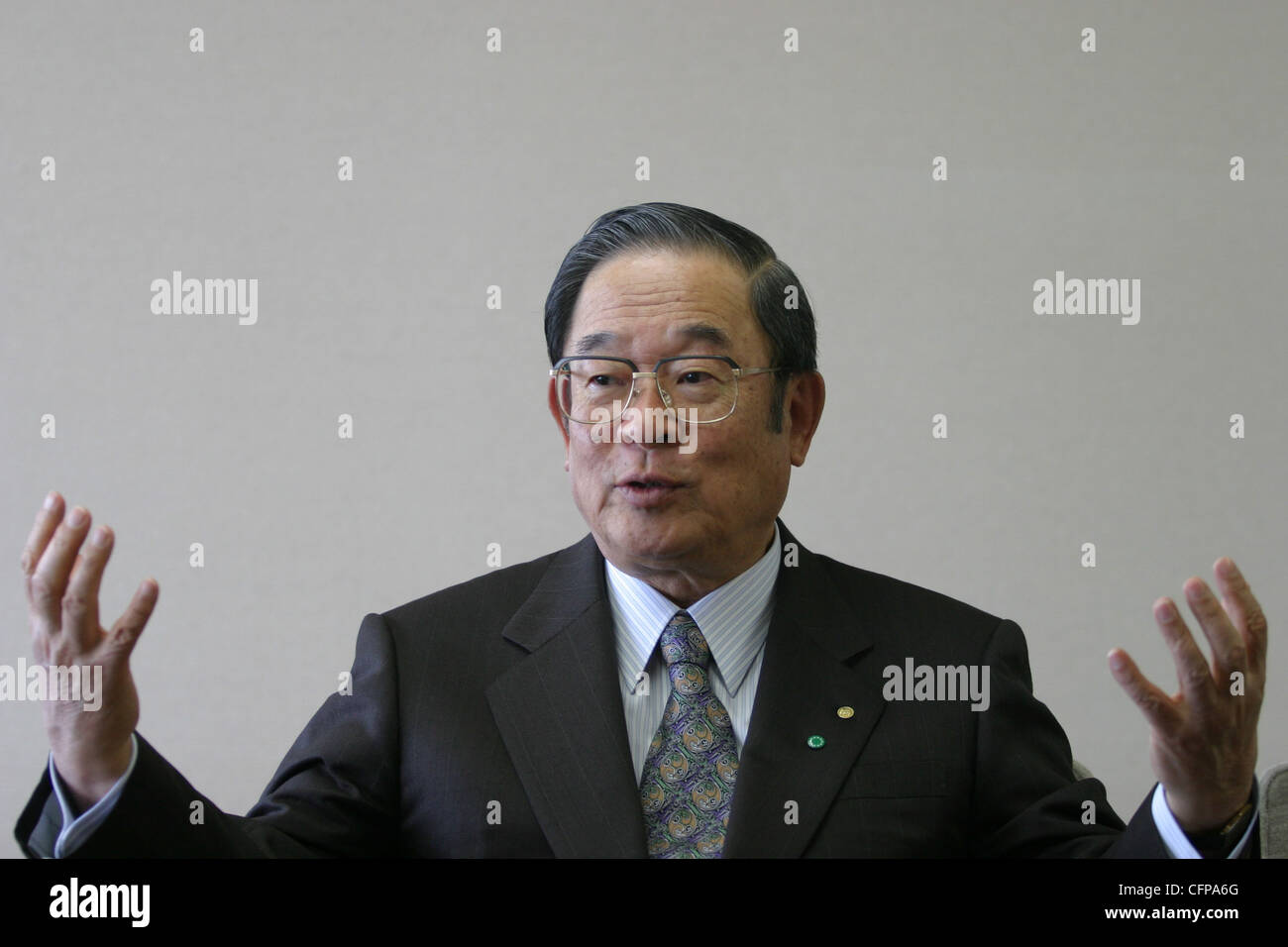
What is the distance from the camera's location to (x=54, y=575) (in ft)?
4.72

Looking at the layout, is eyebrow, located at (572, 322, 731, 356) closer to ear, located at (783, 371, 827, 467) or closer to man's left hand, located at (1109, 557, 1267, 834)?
ear, located at (783, 371, 827, 467)

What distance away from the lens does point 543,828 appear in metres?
1.82

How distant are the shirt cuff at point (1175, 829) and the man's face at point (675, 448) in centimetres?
71

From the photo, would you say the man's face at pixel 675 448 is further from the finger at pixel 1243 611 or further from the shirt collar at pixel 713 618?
the finger at pixel 1243 611

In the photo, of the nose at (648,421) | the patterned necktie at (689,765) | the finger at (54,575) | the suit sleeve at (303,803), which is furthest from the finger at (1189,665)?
the finger at (54,575)

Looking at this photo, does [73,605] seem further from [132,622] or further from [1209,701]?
[1209,701]

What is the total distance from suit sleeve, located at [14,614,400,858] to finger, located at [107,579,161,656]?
18 centimetres

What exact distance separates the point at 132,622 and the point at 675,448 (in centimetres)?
83

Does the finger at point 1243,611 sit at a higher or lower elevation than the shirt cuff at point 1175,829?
higher

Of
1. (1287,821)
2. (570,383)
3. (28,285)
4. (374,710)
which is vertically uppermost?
(28,285)

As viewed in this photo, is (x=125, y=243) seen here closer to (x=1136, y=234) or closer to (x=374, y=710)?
(x=374, y=710)

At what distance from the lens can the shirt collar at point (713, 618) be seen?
201 cm

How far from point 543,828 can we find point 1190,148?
2.85m
